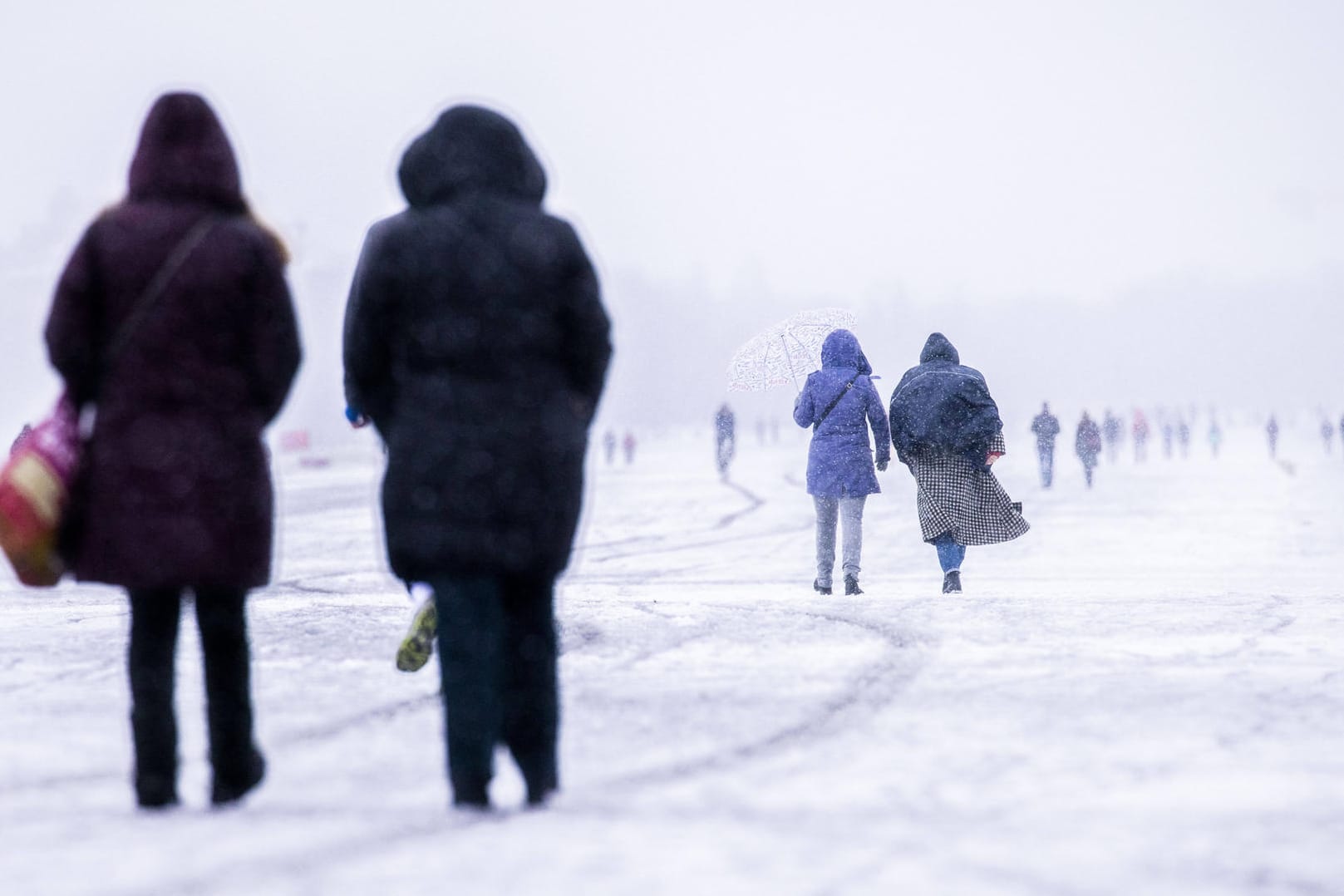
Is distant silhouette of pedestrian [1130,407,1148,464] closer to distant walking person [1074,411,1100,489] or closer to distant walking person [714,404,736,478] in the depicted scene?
distant walking person [1074,411,1100,489]

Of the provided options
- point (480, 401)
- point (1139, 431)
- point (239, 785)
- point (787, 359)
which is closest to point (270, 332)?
point (480, 401)

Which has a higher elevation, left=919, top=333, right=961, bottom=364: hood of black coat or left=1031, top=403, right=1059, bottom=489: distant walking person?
left=919, top=333, right=961, bottom=364: hood of black coat

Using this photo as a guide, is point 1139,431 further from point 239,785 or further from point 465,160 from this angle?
point 239,785

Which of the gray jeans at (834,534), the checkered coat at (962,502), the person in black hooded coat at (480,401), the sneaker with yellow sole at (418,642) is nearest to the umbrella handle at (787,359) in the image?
the gray jeans at (834,534)

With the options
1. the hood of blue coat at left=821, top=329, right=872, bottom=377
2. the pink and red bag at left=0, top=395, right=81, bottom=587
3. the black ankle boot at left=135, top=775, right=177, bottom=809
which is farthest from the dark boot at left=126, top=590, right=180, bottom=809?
the hood of blue coat at left=821, top=329, right=872, bottom=377

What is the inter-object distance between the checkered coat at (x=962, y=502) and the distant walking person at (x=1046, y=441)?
58.4ft

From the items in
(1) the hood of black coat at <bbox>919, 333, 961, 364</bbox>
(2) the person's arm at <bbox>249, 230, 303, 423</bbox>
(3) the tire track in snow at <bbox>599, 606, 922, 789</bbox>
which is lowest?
(3) the tire track in snow at <bbox>599, 606, 922, 789</bbox>

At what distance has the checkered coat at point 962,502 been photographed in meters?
8.62

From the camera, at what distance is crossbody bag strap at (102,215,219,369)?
3234mm

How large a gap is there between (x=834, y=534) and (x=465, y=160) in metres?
5.72

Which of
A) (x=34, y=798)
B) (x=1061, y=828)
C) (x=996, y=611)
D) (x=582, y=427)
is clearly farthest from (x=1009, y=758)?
(x=996, y=611)

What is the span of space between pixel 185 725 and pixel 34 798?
3.28 feet

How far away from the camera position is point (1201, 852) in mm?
2922

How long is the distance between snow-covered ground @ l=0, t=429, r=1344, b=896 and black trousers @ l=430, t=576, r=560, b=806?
12 centimetres
